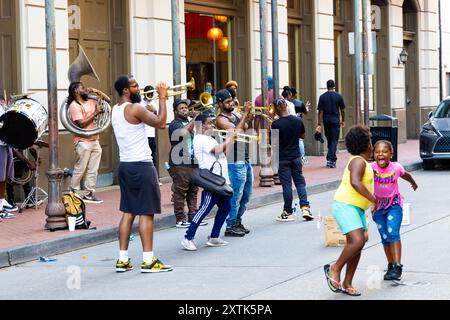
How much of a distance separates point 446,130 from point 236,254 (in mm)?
11219

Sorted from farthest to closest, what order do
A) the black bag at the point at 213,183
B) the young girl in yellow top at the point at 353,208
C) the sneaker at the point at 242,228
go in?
the sneaker at the point at 242,228 → the black bag at the point at 213,183 → the young girl in yellow top at the point at 353,208

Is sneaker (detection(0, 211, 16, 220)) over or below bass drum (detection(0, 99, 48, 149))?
below

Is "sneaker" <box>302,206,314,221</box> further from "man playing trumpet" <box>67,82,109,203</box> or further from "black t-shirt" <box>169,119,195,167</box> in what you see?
"man playing trumpet" <box>67,82,109,203</box>

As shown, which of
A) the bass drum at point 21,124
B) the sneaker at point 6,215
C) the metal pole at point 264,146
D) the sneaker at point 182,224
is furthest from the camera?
the metal pole at point 264,146

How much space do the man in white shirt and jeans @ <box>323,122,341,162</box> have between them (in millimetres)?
9647

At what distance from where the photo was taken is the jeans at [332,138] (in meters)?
20.8

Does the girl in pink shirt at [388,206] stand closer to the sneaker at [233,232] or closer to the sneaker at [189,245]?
the sneaker at [189,245]

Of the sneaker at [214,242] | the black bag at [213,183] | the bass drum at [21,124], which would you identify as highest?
the bass drum at [21,124]

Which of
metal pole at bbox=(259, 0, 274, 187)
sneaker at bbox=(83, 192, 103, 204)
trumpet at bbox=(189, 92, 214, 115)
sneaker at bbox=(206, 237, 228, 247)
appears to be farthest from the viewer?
metal pole at bbox=(259, 0, 274, 187)

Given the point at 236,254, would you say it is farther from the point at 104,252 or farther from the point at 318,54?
the point at 318,54

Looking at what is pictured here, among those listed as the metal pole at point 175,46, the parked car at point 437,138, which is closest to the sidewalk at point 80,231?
the metal pole at point 175,46

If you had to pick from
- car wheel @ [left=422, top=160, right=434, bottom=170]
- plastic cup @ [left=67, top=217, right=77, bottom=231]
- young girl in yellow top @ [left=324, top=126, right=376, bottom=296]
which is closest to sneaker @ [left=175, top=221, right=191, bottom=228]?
plastic cup @ [left=67, top=217, right=77, bottom=231]

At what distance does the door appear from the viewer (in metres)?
14.9

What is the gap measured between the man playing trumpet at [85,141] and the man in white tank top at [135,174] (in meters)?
4.63
